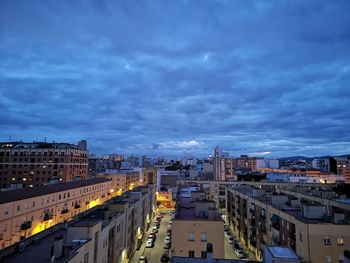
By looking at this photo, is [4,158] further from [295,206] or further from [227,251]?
[295,206]

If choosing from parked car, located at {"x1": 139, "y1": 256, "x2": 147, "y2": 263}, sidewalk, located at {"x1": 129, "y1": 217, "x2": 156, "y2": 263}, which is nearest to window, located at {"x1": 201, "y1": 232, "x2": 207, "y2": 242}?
parked car, located at {"x1": 139, "y1": 256, "x2": 147, "y2": 263}

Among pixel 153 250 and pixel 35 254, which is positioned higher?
pixel 35 254

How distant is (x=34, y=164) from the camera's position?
96.1 meters

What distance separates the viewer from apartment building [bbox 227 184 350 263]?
2844 centimetres

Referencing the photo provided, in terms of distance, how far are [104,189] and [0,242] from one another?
49.1 m

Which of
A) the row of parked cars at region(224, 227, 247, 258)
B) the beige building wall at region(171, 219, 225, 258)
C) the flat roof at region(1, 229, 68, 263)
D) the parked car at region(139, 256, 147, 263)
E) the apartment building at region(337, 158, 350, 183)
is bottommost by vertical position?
the row of parked cars at region(224, 227, 247, 258)

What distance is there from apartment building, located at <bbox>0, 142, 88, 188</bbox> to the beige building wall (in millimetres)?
71289

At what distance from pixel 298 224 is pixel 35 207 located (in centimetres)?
4071

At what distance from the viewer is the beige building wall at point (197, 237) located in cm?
2972

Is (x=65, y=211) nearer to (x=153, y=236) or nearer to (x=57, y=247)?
(x=153, y=236)

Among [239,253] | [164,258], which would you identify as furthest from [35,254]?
[239,253]

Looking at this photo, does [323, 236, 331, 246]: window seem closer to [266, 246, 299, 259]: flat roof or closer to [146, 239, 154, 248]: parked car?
[266, 246, 299, 259]: flat roof

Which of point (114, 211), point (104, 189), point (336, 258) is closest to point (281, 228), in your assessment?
point (336, 258)

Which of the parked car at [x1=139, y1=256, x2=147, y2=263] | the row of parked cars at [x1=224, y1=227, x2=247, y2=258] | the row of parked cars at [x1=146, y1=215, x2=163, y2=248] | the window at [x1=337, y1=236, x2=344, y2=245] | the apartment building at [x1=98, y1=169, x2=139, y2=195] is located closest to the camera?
the window at [x1=337, y1=236, x2=344, y2=245]
